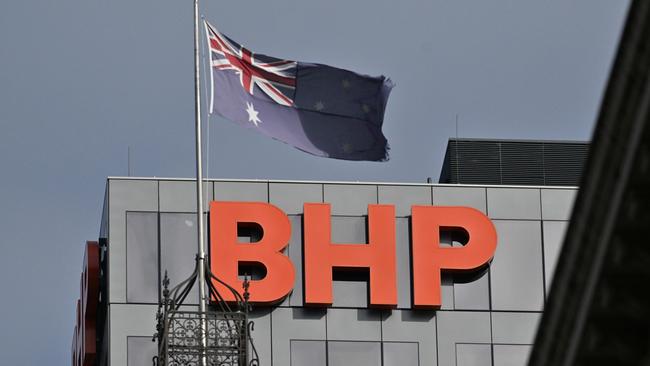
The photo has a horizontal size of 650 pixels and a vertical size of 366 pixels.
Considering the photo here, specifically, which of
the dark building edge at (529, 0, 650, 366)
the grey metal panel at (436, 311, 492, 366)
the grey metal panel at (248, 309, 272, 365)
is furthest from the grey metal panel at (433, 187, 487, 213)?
the dark building edge at (529, 0, 650, 366)

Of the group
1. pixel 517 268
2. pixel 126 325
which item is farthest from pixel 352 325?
pixel 126 325

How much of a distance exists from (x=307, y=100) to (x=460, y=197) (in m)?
12.2

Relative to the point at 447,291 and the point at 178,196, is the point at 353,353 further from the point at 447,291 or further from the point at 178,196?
the point at 178,196

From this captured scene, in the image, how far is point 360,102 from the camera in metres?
51.8

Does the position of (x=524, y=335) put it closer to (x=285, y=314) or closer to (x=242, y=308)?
(x=285, y=314)

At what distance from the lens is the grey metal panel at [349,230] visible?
61938 mm

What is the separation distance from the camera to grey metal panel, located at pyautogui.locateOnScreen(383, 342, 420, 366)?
6072 cm

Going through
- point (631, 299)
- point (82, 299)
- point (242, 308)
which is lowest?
point (631, 299)

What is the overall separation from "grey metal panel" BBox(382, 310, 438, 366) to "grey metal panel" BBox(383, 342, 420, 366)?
106mm

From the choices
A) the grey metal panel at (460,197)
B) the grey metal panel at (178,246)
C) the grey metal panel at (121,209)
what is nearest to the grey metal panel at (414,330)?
the grey metal panel at (460,197)

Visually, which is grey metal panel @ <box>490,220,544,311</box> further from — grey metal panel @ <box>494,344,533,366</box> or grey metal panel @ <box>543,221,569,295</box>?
grey metal panel @ <box>494,344,533,366</box>

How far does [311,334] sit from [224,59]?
1245cm

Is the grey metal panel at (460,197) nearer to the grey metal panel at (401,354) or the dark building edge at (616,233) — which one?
the grey metal panel at (401,354)

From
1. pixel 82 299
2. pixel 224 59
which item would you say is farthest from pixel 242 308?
→ pixel 82 299
